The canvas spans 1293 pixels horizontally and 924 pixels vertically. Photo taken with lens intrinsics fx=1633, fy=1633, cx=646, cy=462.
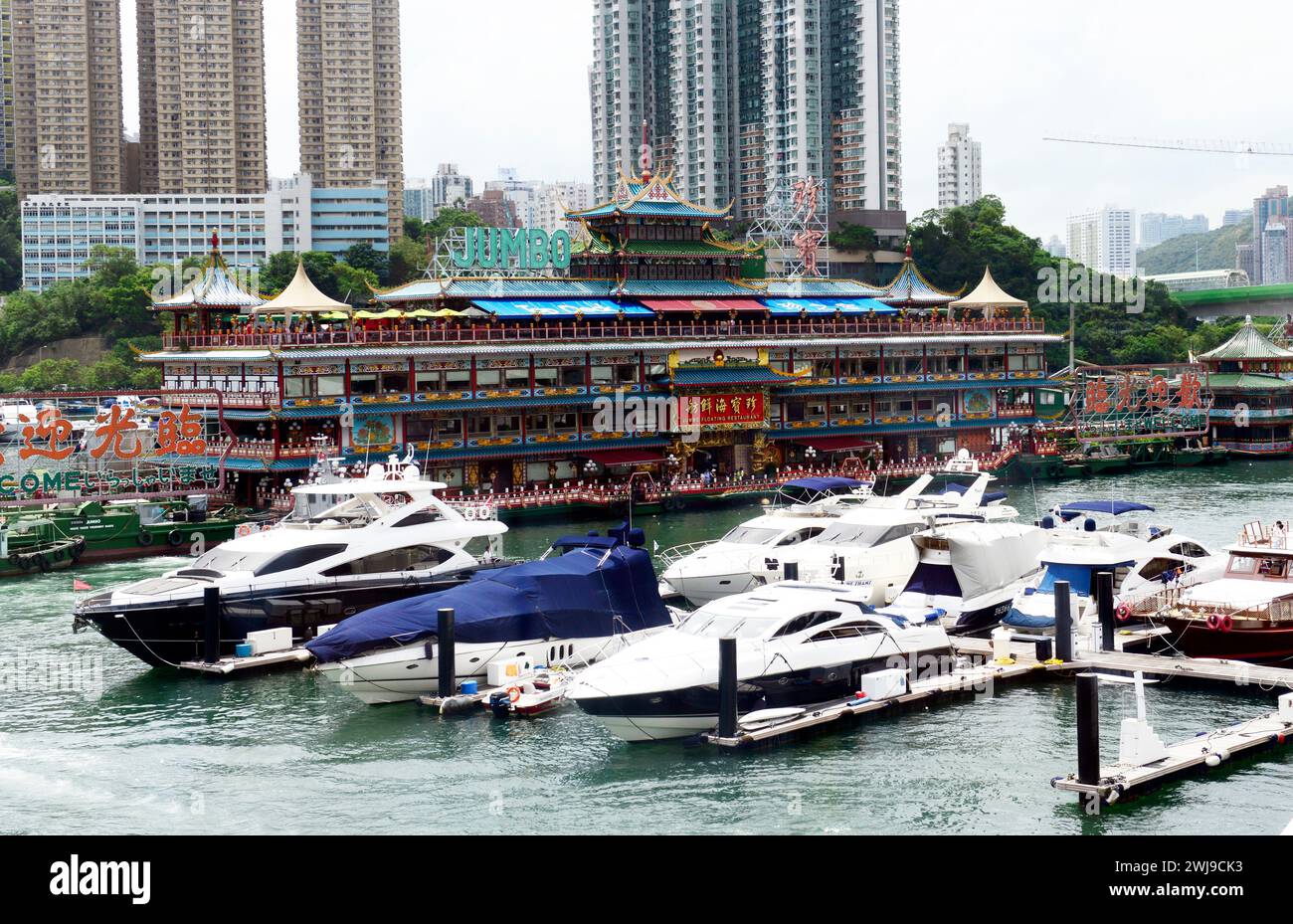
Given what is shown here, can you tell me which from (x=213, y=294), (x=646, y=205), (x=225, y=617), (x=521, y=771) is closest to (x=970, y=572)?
(x=521, y=771)

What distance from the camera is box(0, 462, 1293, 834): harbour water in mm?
25734

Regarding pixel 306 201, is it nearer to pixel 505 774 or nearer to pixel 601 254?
pixel 601 254

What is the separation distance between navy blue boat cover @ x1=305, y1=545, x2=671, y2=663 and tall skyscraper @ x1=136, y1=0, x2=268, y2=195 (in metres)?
148

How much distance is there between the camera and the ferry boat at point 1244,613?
1312 inches

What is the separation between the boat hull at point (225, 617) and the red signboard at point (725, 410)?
36113 millimetres

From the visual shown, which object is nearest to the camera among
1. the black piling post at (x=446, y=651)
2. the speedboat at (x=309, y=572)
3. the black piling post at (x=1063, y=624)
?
the black piling post at (x=446, y=651)

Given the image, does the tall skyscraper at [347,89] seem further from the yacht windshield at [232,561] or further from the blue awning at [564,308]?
the yacht windshield at [232,561]

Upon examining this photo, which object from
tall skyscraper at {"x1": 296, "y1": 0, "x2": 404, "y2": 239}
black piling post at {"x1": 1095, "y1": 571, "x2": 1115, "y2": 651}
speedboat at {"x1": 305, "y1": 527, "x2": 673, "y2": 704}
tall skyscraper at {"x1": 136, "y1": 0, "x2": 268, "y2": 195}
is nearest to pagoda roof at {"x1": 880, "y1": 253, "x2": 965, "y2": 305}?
black piling post at {"x1": 1095, "y1": 571, "x2": 1115, "y2": 651}

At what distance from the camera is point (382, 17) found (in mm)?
181375

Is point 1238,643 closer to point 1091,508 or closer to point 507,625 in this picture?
Result: point 1091,508

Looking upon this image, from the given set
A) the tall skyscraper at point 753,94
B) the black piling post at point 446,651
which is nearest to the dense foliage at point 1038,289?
the tall skyscraper at point 753,94

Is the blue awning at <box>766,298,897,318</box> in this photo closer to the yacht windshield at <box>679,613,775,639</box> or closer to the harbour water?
the harbour water

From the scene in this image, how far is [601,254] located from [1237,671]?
49279 millimetres
